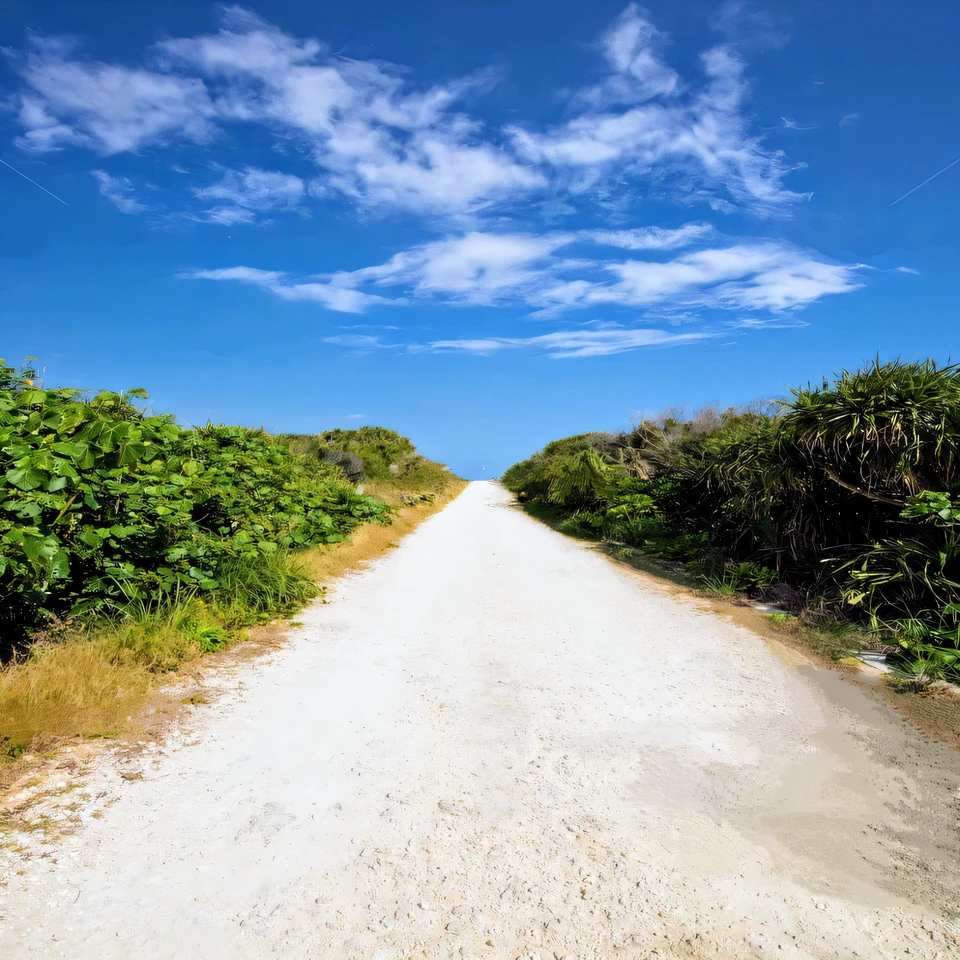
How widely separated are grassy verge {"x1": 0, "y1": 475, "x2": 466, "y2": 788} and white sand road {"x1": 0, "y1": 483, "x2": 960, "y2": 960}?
568 mm

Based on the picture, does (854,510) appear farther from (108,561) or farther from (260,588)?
(108,561)

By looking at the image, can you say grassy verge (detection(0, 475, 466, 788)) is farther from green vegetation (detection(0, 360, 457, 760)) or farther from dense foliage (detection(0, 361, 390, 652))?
dense foliage (detection(0, 361, 390, 652))

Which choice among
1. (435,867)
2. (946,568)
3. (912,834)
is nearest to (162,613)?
(435,867)

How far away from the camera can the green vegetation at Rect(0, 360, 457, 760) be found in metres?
3.91

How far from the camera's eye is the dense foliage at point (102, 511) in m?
3.96

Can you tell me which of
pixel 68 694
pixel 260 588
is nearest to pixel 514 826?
pixel 68 694

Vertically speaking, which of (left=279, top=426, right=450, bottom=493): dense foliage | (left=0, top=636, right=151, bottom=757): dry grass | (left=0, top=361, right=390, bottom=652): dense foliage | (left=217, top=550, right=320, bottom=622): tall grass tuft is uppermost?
(left=279, top=426, right=450, bottom=493): dense foliage

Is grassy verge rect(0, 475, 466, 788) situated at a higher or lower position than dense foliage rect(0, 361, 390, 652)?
lower

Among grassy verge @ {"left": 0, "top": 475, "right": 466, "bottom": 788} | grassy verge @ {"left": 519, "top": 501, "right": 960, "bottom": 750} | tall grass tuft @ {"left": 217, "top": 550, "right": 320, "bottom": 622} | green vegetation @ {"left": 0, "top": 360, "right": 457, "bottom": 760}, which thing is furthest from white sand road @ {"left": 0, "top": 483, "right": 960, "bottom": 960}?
tall grass tuft @ {"left": 217, "top": 550, "right": 320, "bottom": 622}

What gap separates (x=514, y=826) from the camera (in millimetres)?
3023

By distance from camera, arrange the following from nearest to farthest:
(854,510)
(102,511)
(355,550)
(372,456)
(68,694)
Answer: (68,694), (102,511), (854,510), (355,550), (372,456)

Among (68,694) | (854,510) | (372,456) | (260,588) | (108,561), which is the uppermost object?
(372,456)

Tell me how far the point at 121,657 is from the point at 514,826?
131 inches

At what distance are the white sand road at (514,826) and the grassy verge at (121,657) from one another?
0.57 m
